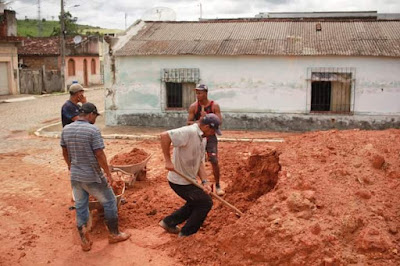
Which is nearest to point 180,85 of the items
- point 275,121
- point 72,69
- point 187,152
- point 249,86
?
point 249,86

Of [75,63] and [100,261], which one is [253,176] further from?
[75,63]

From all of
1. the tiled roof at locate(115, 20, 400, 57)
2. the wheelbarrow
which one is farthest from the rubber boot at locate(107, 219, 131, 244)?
the tiled roof at locate(115, 20, 400, 57)

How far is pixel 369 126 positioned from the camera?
14.4 meters

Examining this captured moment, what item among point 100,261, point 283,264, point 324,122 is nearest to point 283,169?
point 283,264

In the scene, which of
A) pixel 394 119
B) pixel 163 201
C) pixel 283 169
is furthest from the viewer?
pixel 394 119

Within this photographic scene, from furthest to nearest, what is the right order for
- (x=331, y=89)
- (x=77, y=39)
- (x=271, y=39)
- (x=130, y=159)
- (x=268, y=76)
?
(x=77, y=39)
(x=271, y=39)
(x=268, y=76)
(x=331, y=89)
(x=130, y=159)

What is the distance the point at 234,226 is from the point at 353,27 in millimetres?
12370

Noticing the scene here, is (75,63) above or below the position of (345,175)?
above

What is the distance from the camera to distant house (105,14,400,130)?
14.2 m

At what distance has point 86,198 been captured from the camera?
589 cm

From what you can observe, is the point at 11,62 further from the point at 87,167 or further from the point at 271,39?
the point at 87,167

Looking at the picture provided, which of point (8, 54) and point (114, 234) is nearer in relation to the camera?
point (114, 234)

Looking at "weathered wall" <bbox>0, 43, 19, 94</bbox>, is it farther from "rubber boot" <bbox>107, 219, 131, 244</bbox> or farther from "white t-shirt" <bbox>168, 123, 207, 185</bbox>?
"white t-shirt" <bbox>168, 123, 207, 185</bbox>

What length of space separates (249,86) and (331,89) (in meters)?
2.66
